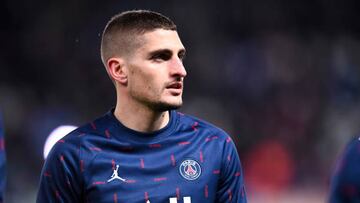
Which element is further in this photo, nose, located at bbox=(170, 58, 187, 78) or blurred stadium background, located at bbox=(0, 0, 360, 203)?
blurred stadium background, located at bbox=(0, 0, 360, 203)

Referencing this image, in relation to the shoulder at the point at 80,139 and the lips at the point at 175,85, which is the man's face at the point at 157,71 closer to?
the lips at the point at 175,85

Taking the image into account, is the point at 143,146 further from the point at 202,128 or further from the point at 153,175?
the point at 202,128

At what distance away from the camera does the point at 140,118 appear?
290 cm

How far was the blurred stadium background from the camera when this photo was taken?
820 cm

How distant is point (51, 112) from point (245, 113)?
238 centimetres

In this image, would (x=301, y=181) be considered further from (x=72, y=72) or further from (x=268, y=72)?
(x=72, y=72)

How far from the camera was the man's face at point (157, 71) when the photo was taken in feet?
9.12

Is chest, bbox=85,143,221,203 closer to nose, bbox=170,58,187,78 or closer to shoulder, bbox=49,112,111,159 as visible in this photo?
shoulder, bbox=49,112,111,159

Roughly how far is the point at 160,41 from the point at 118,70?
228mm

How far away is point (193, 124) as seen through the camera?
3039 millimetres

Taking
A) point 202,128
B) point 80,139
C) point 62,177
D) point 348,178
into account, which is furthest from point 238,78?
point 348,178

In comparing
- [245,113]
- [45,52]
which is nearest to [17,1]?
[45,52]

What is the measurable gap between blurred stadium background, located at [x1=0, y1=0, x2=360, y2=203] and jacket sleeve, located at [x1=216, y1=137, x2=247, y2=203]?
16.5 ft

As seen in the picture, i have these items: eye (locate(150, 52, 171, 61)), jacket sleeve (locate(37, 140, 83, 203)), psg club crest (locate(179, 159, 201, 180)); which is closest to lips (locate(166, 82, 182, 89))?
eye (locate(150, 52, 171, 61))
